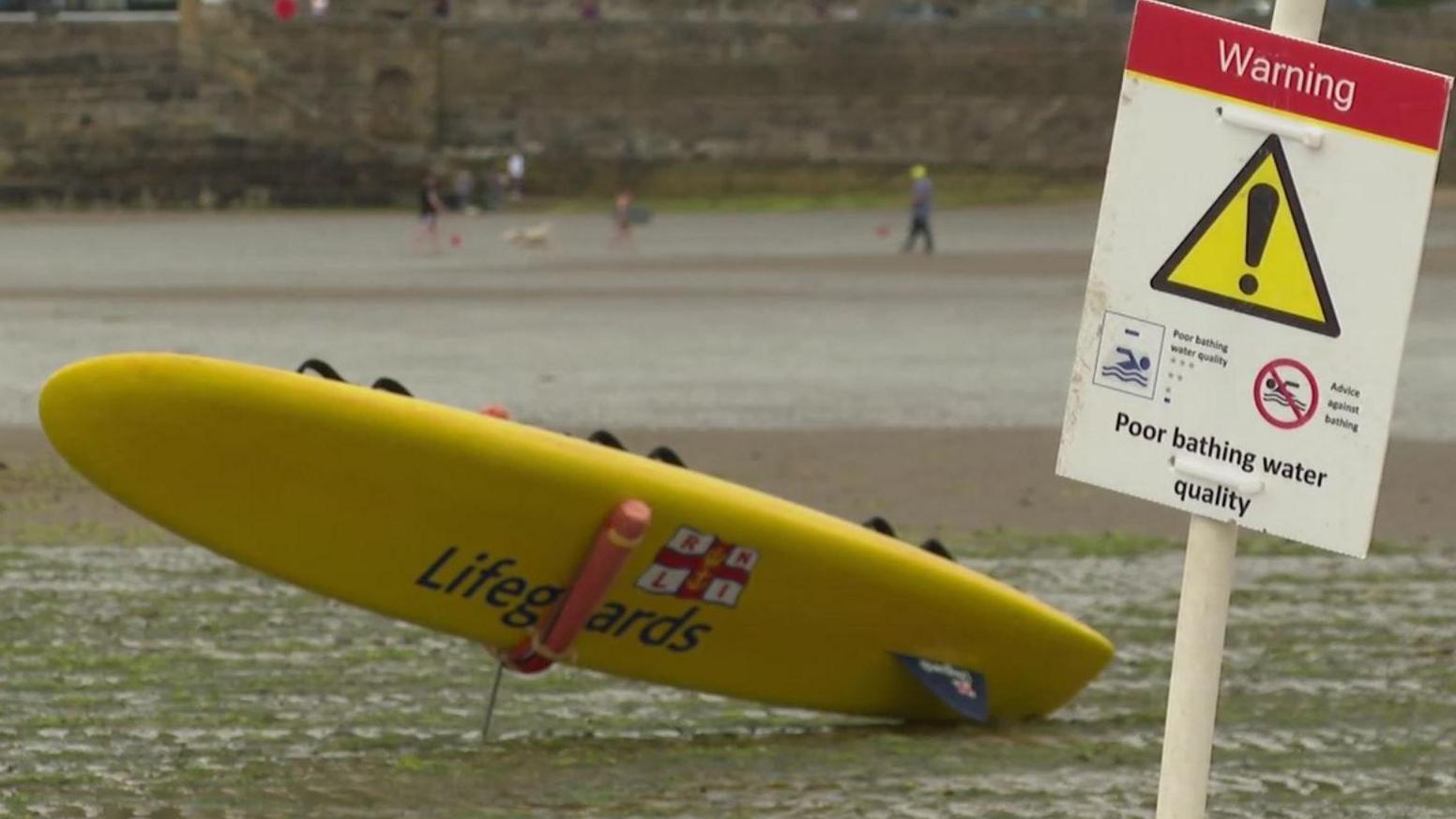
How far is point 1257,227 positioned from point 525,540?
3673mm

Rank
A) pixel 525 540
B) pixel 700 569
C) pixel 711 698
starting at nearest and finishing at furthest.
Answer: pixel 525 540 < pixel 700 569 < pixel 711 698

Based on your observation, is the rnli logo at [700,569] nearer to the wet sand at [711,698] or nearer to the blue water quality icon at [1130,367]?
the wet sand at [711,698]

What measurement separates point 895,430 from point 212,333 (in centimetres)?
837

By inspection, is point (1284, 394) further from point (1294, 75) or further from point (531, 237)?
point (531, 237)

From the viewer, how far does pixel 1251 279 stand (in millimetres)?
3523

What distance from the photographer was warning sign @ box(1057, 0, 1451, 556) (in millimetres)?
3471

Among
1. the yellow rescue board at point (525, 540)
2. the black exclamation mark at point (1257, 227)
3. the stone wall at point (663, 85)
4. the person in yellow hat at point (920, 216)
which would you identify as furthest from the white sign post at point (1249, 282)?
the stone wall at point (663, 85)

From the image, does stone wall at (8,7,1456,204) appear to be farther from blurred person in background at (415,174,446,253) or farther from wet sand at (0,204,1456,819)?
wet sand at (0,204,1456,819)

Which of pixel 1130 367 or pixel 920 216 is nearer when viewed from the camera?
pixel 1130 367

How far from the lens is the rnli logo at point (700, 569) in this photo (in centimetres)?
711

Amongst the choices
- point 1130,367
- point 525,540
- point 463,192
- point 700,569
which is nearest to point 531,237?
point 463,192

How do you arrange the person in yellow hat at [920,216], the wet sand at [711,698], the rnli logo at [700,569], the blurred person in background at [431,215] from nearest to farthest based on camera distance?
1. the wet sand at [711,698]
2. the rnli logo at [700,569]
3. the person in yellow hat at [920,216]
4. the blurred person in background at [431,215]

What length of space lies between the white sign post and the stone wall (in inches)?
1742

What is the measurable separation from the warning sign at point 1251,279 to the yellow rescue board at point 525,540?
3404 millimetres
